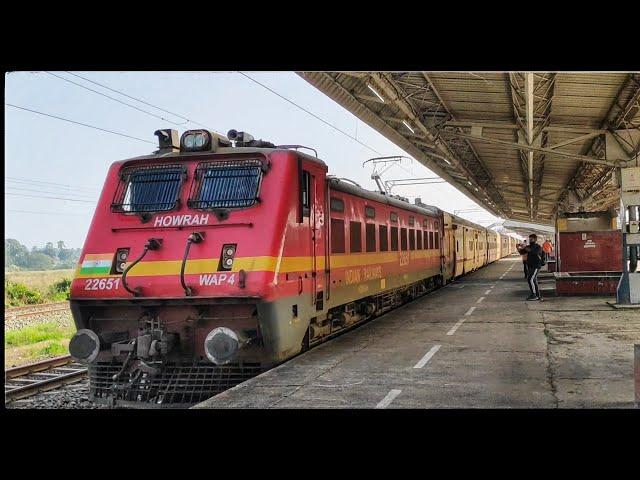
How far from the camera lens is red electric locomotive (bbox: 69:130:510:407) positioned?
23.5ft

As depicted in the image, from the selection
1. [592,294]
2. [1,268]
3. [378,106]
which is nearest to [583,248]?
[592,294]

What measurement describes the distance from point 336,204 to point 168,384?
13.1 ft

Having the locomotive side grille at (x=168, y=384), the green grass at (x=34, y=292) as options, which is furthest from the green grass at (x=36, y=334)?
the locomotive side grille at (x=168, y=384)

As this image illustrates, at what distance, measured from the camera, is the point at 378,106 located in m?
15.5

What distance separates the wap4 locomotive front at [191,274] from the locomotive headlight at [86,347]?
1 cm

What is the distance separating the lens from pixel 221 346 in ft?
22.2

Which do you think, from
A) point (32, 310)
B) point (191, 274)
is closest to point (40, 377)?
point (191, 274)

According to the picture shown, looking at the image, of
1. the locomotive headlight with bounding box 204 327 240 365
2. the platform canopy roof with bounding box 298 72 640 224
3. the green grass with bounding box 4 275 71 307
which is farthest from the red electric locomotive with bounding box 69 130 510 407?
the green grass with bounding box 4 275 71 307

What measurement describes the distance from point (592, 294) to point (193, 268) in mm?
13244

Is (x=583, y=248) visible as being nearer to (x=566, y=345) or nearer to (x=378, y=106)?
(x=378, y=106)

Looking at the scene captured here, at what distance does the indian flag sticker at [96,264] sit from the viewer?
7617 mm

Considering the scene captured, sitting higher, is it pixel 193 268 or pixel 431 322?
pixel 193 268

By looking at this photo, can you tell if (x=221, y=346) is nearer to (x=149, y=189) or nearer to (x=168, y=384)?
(x=168, y=384)

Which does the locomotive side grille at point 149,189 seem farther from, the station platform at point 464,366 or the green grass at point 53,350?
the green grass at point 53,350
